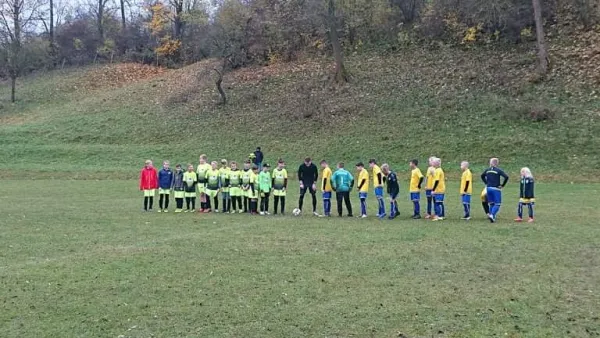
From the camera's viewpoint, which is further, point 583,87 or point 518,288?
point 583,87

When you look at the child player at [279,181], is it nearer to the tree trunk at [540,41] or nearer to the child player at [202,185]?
the child player at [202,185]

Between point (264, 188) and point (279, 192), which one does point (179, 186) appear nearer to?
point (264, 188)

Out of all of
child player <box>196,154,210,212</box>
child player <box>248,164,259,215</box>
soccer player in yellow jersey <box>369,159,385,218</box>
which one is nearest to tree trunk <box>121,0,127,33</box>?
child player <box>196,154,210,212</box>

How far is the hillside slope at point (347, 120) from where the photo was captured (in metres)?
34.2

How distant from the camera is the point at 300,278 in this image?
11211 mm

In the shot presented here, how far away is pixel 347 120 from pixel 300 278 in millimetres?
30584

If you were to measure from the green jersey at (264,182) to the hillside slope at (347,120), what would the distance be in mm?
13619

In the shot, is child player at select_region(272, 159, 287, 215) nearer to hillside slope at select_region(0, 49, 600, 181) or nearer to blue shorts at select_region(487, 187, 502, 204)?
blue shorts at select_region(487, 187, 502, 204)

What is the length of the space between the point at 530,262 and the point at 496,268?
973 millimetres

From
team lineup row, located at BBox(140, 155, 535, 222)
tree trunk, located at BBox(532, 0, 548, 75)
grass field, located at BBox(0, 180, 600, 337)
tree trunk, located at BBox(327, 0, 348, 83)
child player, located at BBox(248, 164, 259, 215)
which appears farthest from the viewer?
tree trunk, located at BBox(327, 0, 348, 83)

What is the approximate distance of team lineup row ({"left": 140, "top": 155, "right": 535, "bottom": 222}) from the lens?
19.1 meters

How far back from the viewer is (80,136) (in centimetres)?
4641

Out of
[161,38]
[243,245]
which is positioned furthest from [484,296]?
[161,38]

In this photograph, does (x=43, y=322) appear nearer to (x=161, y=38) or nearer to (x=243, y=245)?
(x=243, y=245)
